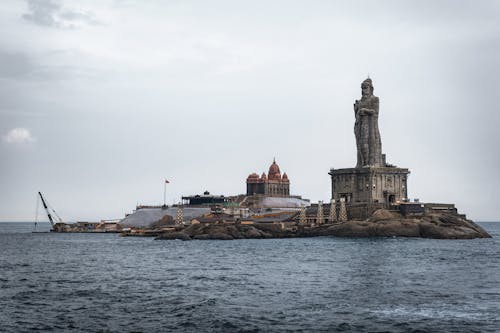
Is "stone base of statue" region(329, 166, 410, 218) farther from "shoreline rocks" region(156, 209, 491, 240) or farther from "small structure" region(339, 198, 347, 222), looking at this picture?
"shoreline rocks" region(156, 209, 491, 240)

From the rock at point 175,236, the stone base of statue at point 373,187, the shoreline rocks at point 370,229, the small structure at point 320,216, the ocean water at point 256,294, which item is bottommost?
the ocean water at point 256,294

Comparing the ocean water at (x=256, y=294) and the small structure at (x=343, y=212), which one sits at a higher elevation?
the small structure at (x=343, y=212)

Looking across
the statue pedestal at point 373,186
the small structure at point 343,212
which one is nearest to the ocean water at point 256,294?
the small structure at point 343,212

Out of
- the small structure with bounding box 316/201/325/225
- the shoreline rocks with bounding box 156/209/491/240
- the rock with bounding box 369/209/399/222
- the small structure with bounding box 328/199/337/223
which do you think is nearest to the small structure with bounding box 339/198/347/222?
the small structure with bounding box 328/199/337/223

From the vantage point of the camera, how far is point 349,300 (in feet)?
197

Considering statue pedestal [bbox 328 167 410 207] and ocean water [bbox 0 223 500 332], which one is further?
statue pedestal [bbox 328 167 410 207]

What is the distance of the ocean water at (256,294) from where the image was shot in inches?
1971

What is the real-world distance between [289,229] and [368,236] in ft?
84.5

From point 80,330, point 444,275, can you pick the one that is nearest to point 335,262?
point 444,275

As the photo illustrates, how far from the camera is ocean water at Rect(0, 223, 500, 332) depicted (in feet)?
164

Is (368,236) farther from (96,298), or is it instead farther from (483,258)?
(96,298)

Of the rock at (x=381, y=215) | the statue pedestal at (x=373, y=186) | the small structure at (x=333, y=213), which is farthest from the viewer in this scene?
the statue pedestal at (x=373, y=186)

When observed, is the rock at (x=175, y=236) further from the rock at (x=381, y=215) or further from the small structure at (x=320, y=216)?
the rock at (x=381, y=215)

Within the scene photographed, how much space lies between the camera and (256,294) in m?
64.5
